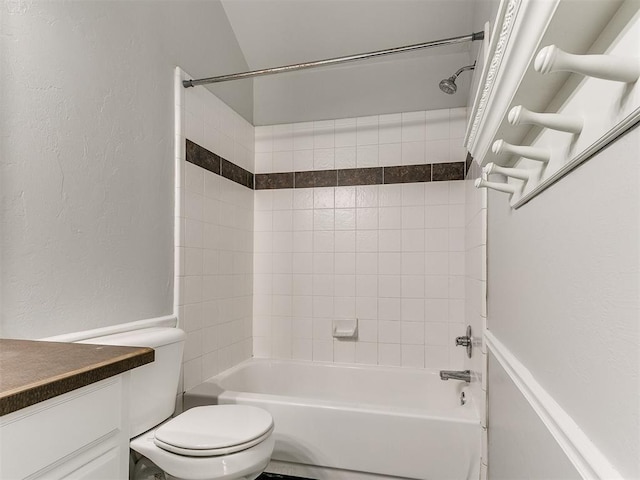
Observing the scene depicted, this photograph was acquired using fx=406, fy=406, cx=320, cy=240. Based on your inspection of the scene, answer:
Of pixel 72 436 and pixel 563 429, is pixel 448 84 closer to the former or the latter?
pixel 563 429

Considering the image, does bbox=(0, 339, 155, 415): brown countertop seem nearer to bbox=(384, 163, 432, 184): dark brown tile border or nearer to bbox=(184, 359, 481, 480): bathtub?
bbox=(184, 359, 481, 480): bathtub

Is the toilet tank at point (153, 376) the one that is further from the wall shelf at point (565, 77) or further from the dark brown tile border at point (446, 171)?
the dark brown tile border at point (446, 171)

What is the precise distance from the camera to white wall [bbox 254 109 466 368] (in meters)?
2.59

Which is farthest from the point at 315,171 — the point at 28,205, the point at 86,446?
the point at 86,446

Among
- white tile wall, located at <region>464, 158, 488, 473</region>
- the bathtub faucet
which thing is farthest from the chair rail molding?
the bathtub faucet

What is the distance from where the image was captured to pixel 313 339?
2797mm

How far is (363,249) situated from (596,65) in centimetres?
232

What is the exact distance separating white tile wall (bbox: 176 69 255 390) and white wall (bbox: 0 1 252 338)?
114mm

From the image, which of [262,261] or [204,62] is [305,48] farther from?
[262,261]

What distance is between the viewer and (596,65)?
43 centimetres

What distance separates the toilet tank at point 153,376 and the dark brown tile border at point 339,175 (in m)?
1.06

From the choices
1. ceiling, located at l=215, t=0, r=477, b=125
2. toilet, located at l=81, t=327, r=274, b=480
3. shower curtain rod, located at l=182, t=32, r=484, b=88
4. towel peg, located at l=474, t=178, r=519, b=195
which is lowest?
toilet, located at l=81, t=327, r=274, b=480

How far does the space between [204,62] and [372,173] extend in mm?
1227

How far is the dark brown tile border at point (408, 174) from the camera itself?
2631mm
